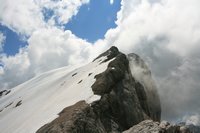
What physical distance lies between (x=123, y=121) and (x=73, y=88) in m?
13.7

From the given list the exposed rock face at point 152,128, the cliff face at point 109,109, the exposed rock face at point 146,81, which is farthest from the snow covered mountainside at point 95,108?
the exposed rock face at point 152,128

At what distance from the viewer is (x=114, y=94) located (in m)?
64.5

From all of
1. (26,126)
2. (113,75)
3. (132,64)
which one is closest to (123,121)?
(113,75)

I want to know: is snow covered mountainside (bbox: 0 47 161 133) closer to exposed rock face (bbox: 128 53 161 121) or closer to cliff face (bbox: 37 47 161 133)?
cliff face (bbox: 37 47 161 133)

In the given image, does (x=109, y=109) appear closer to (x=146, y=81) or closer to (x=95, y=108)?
(x=95, y=108)

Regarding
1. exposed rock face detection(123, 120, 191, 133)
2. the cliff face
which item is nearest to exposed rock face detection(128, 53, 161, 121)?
the cliff face

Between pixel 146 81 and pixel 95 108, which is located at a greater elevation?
pixel 146 81

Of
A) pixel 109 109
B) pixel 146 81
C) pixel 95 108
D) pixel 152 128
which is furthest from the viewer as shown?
pixel 146 81

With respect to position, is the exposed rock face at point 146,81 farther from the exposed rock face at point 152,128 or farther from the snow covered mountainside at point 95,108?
the exposed rock face at point 152,128

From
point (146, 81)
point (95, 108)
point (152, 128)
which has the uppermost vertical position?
point (146, 81)

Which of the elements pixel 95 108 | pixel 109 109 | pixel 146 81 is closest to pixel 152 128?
pixel 95 108

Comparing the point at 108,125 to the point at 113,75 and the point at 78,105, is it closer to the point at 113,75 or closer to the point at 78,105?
the point at 78,105

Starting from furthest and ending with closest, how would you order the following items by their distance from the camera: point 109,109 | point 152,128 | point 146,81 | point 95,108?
point 146,81
point 109,109
point 95,108
point 152,128

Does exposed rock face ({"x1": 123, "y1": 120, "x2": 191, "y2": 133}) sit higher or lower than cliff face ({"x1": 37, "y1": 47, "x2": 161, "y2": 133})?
lower
